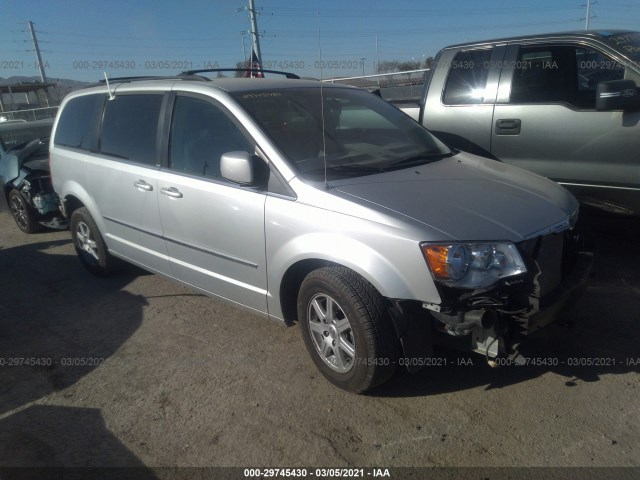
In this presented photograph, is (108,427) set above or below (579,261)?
below

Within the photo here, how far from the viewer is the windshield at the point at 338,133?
3.25 meters

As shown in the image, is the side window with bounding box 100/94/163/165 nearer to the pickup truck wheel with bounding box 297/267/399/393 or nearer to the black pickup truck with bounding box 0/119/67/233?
the pickup truck wheel with bounding box 297/267/399/393

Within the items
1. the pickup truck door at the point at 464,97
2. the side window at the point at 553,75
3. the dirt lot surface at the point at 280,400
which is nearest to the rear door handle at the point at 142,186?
the dirt lot surface at the point at 280,400

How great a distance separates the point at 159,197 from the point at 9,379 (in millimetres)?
1602

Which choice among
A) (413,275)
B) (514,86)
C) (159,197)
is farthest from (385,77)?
(413,275)

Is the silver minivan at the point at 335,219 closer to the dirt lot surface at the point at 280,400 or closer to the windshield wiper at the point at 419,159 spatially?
the windshield wiper at the point at 419,159

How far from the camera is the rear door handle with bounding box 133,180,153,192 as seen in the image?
12.9ft

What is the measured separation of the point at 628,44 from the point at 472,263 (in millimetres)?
3287

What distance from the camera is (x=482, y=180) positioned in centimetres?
329

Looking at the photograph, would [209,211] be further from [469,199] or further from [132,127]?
[469,199]

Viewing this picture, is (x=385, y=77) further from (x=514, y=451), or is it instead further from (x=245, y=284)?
(x=514, y=451)

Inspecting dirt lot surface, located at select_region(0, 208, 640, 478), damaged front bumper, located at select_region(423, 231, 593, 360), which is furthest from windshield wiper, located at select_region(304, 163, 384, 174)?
dirt lot surface, located at select_region(0, 208, 640, 478)

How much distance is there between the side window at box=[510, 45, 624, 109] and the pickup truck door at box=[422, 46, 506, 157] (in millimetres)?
224

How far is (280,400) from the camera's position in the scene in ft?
9.85
